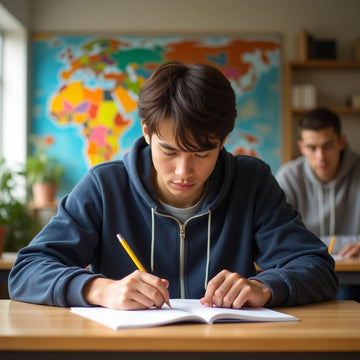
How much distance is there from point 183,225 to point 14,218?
3147 millimetres

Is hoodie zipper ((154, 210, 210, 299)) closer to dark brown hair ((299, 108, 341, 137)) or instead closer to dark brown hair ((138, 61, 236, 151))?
dark brown hair ((138, 61, 236, 151))

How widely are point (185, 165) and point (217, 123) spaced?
0.12 metres

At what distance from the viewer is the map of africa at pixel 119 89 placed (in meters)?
5.71

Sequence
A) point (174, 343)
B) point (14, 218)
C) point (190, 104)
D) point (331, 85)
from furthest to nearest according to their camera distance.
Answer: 1. point (331, 85)
2. point (14, 218)
3. point (190, 104)
4. point (174, 343)

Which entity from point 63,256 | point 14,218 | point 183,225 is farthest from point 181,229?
point 14,218

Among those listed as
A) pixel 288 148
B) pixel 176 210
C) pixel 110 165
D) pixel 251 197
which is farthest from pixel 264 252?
pixel 288 148

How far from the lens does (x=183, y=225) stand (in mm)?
1704

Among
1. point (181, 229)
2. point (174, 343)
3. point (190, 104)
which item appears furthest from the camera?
point (181, 229)

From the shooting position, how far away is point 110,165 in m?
1.79

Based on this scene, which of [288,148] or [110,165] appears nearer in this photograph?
[110,165]

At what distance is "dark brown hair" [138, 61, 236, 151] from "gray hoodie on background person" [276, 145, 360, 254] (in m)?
2.10

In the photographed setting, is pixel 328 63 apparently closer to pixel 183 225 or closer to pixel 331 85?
pixel 331 85

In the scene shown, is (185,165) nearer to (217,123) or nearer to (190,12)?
(217,123)

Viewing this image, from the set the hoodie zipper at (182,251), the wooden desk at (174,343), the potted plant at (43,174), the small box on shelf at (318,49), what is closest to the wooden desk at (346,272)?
the hoodie zipper at (182,251)
